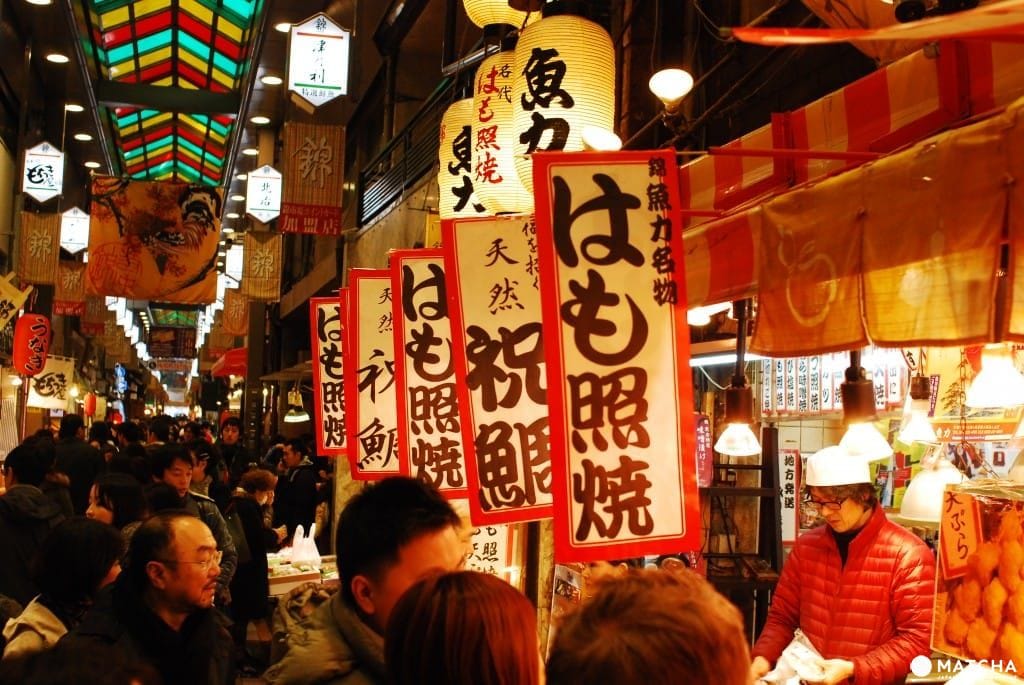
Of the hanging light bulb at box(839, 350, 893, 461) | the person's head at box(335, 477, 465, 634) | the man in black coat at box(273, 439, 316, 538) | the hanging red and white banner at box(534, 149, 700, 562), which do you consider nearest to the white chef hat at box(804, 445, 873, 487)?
the hanging light bulb at box(839, 350, 893, 461)

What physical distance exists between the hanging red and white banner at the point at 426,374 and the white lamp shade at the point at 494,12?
2030 mm

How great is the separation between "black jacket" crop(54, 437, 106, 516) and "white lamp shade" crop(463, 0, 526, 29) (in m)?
8.12

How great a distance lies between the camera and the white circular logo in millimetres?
5266

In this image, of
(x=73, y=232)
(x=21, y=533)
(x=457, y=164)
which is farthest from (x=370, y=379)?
(x=73, y=232)

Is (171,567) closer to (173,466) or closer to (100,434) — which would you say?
→ (173,466)

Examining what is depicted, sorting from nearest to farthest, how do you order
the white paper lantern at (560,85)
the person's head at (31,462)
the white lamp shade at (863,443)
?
the white lamp shade at (863,443) < the white paper lantern at (560,85) < the person's head at (31,462)

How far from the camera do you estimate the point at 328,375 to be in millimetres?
10273

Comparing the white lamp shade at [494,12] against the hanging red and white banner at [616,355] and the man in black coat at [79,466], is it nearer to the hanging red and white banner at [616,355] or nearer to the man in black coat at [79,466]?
the hanging red and white banner at [616,355]

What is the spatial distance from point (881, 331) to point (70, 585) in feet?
12.4

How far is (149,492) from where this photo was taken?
7523 mm

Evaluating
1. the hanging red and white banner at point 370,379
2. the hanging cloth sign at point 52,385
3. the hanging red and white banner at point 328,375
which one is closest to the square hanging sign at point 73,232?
the hanging cloth sign at point 52,385

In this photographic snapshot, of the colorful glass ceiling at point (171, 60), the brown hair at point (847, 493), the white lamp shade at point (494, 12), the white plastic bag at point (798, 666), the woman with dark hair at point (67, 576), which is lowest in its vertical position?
the white plastic bag at point (798, 666)

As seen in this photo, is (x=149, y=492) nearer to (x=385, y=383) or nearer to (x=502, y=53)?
(x=385, y=383)

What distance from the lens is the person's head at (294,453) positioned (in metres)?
16.2
